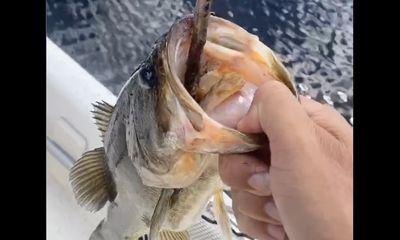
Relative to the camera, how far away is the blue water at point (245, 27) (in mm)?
1627

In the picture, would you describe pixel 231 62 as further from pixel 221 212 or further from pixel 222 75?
pixel 221 212

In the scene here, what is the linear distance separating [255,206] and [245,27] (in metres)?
0.90

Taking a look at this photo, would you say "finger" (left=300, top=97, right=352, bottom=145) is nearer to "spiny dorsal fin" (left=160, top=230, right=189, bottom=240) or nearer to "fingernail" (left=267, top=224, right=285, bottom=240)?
"fingernail" (left=267, top=224, right=285, bottom=240)

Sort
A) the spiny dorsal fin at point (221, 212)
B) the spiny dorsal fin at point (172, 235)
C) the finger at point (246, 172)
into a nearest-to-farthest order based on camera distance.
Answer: the finger at point (246, 172) → the spiny dorsal fin at point (221, 212) → the spiny dorsal fin at point (172, 235)

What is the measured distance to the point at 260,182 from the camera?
2.49 ft

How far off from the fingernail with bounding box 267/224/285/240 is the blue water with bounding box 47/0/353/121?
0.67 meters

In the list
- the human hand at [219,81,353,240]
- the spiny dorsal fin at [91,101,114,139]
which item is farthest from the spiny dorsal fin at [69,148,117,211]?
the human hand at [219,81,353,240]

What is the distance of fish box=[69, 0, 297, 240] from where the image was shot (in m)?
0.72

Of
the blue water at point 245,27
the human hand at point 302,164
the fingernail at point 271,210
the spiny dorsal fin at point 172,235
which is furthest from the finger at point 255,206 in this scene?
the blue water at point 245,27

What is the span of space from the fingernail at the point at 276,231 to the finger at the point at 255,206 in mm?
19

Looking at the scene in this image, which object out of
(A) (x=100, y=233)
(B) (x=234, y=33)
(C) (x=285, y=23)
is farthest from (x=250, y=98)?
(C) (x=285, y=23)

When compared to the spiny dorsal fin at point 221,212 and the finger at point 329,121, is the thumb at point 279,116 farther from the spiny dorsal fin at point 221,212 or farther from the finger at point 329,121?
the spiny dorsal fin at point 221,212
